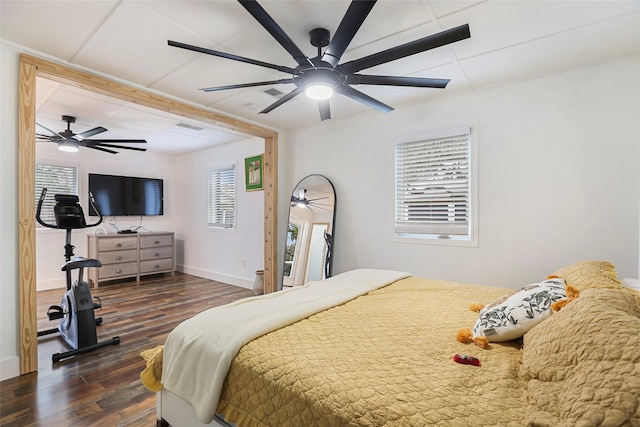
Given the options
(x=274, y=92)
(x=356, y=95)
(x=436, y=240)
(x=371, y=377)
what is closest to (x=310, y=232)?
(x=436, y=240)

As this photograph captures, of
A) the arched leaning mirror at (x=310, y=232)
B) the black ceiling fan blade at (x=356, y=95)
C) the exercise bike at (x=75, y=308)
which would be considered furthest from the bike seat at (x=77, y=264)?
the black ceiling fan blade at (x=356, y=95)

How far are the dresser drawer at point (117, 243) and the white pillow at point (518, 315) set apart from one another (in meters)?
5.66

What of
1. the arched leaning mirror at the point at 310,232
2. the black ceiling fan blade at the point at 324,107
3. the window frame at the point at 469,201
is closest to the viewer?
the black ceiling fan blade at the point at 324,107

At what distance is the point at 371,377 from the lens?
1026 millimetres

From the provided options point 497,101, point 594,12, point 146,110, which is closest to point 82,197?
point 146,110

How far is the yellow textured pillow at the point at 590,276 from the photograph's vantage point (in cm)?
139

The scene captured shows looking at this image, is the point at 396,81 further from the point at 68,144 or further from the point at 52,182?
the point at 52,182

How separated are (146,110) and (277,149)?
170cm

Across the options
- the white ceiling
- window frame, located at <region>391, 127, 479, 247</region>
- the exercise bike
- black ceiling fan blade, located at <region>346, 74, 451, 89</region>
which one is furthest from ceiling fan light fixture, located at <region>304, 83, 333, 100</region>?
the exercise bike

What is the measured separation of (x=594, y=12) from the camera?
1875mm

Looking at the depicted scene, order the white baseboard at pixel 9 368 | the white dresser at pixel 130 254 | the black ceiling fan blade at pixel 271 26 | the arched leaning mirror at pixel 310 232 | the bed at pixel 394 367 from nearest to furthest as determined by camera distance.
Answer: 1. the bed at pixel 394 367
2. the black ceiling fan blade at pixel 271 26
3. the white baseboard at pixel 9 368
4. the arched leaning mirror at pixel 310 232
5. the white dresser at pixel 130 254

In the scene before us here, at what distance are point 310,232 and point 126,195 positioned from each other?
394cm

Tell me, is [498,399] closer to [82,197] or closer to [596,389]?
[596,389]

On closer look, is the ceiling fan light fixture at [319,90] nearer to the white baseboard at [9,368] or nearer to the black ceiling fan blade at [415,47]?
the black ceiling fan blade at [415,47]
